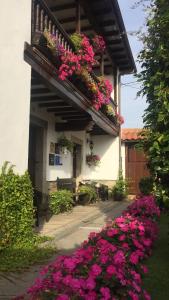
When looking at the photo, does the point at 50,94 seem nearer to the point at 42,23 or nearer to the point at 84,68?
the point at 84,68

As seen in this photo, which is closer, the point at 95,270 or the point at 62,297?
the point at 62,297

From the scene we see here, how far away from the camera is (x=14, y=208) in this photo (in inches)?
252

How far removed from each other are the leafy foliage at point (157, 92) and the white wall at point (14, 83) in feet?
6.38

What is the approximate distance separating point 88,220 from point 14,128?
456 cm

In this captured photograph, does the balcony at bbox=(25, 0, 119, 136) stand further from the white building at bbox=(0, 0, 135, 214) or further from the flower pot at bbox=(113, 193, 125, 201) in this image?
the flower pot at bbox=(113, 193, 125, 201)

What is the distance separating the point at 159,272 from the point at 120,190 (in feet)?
38.1

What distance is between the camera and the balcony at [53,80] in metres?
7.57

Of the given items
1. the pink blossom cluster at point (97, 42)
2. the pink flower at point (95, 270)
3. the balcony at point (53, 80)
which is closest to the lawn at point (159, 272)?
the pink flower at point (95, 270)

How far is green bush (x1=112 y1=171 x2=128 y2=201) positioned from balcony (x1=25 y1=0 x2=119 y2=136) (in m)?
5.08

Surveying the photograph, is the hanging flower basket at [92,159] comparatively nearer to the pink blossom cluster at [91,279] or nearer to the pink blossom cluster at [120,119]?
the pink blossom cluster at [120,119]

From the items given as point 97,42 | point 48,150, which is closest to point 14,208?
point 48,150

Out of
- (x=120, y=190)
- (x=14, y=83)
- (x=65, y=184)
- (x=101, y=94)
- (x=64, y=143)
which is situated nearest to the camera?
(x=14, y=83)

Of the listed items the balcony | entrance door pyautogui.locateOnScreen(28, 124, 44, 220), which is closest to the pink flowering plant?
the balcony

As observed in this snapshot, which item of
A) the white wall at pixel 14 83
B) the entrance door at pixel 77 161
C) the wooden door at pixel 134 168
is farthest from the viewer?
the wooden door at pixel 134 168
